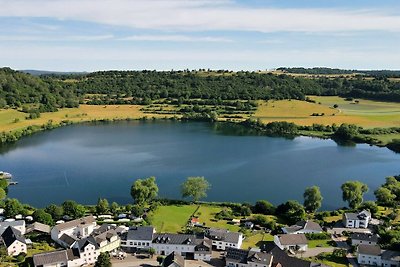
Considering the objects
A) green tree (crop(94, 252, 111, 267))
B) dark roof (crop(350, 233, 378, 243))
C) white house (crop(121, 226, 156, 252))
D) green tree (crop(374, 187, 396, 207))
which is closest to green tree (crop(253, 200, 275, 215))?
dark roof (crop(350, 233, 378, 243))

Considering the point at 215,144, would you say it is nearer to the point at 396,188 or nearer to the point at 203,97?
the point at 396,188

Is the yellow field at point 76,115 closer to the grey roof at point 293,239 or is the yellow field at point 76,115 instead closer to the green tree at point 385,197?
the grey roof at point 293,239

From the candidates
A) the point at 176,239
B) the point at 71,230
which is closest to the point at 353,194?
the point at 176,239

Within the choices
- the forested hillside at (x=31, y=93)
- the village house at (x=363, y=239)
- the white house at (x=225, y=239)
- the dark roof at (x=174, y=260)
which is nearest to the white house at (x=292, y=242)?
the white house at (x=225, y=239)

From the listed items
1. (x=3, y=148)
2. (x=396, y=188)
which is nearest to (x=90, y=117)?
(x=3, y=148)

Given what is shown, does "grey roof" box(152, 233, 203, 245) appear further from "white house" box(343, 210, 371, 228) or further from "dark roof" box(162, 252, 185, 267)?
"white house" box(343, 210, 371, 228)

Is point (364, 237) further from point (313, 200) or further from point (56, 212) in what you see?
point (56, 212)
